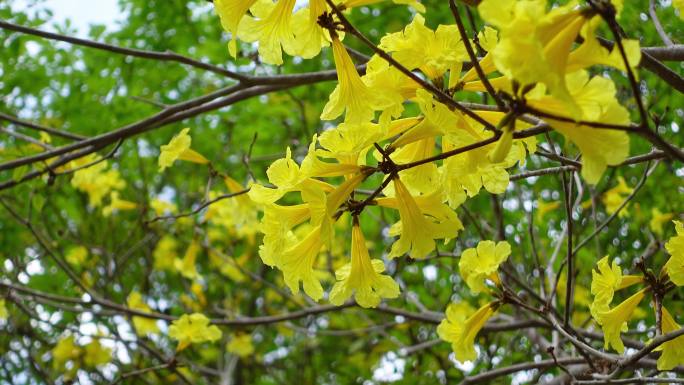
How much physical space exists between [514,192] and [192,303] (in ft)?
8.97

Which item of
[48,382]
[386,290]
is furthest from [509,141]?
[48,382]

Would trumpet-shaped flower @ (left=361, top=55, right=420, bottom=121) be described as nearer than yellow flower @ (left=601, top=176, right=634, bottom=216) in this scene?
Yes

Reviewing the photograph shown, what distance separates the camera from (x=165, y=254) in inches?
246

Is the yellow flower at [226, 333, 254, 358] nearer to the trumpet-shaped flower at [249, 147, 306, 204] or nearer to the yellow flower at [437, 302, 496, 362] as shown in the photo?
the yellow flower at [437, 302, 496, 362]

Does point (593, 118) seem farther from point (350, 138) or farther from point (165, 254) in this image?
point (165, 254)

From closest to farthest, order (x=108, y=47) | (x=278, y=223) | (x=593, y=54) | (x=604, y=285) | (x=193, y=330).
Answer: (x=593, y=54)
(x=278, y=223)
(x=604, y=285)
(x=108, y=47)
(x=193, y=330)

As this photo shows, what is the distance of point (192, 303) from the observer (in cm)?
563

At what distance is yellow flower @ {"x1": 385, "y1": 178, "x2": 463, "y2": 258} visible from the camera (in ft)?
5.49

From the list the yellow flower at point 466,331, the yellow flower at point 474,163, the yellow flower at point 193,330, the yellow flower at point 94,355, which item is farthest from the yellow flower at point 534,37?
→ the yellow flower at point 94,355

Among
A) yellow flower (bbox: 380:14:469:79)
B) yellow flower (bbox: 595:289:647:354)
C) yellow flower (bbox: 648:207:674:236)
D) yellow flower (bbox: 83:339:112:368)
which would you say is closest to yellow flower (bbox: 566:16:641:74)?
yellow flower (bbox: 380:14:469:79)

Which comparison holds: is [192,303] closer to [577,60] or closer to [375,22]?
[375,22]

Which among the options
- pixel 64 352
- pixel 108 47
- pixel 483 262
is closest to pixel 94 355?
pixel 64 352

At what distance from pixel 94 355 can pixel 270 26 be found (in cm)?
445

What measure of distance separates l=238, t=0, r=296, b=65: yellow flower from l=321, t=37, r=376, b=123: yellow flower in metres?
0.13
